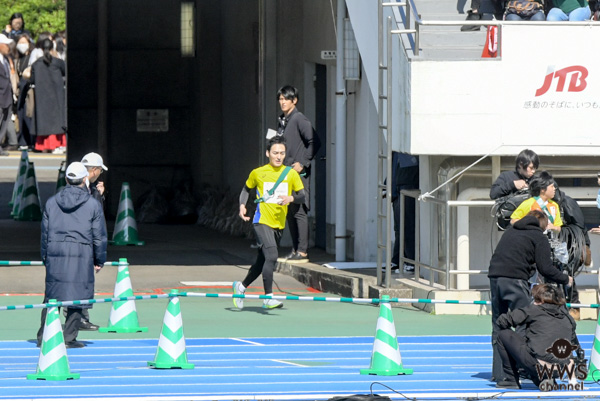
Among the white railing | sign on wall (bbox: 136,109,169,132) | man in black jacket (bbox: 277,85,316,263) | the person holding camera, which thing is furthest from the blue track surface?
sign on wall (bbox: 136,109,169,132)

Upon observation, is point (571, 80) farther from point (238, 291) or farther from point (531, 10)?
point (238, 291)

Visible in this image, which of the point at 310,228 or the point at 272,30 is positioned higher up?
the point at 272,30

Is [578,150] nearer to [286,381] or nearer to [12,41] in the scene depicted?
[286,381]

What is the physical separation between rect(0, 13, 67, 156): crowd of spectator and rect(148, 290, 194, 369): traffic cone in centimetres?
1812

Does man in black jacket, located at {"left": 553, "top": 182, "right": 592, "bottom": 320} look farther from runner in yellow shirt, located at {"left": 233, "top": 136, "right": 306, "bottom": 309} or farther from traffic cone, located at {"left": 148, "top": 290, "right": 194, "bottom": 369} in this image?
traffic cone, located at {"left": 148, "top": 290, "right": 194, "bottom": 369}

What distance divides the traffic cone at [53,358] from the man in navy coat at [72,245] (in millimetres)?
1113

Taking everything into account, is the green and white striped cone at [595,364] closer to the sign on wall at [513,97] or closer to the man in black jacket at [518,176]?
the man in black jacket at [518,176]

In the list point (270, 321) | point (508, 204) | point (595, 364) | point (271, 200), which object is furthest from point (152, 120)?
point (595, 364)

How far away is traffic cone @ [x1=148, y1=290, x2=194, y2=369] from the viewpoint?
41.4 feet

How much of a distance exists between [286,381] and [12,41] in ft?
73.7

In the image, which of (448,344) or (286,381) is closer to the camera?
(286,381)

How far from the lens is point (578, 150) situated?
632 inches

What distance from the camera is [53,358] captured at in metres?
12.1

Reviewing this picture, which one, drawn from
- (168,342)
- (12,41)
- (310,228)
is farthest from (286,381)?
(12,41)
